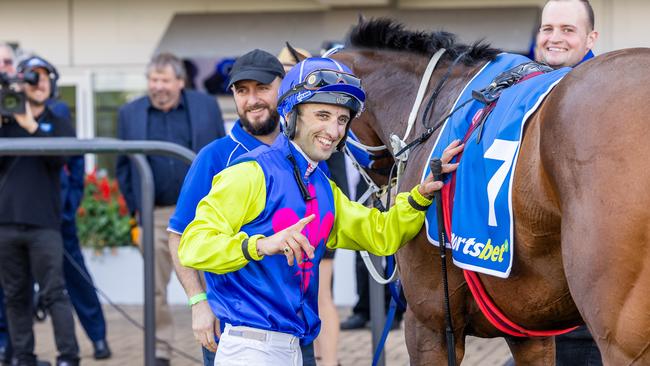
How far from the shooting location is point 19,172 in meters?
6.52

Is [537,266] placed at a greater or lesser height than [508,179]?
lesser

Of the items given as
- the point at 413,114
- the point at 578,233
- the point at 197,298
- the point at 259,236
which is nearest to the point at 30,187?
the point at 413,114

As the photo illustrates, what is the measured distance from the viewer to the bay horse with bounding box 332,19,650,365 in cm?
255

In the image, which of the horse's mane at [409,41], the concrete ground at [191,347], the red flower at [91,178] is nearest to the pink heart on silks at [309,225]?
the horse's mane at [409,41]

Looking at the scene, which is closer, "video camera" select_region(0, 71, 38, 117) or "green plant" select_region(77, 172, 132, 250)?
"video camera" select_region(0, 71, 38, 117)

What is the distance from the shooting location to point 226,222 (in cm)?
303

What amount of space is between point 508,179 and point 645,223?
56 cm

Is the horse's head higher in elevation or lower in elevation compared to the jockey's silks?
higher

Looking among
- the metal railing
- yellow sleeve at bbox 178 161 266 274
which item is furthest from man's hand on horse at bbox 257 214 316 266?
the metal railing

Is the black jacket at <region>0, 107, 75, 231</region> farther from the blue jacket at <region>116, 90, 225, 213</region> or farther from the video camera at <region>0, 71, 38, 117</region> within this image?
the blue jacket at <region>116, 90, 225, 213</region>

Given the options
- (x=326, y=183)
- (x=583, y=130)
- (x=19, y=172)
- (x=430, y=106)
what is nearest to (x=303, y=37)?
(x=19, y=172)

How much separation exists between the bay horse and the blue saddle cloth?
0.14 feet

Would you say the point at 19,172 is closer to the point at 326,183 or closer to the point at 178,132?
the point at 178,132

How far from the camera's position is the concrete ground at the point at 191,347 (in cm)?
681
